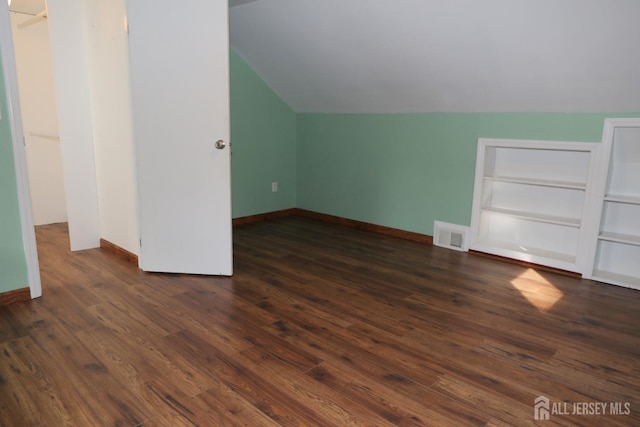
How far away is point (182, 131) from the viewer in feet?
9.64

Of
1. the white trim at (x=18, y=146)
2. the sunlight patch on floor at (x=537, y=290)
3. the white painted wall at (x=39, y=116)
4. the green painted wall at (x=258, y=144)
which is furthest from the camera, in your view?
the green painted wall at (x=258, y=144)

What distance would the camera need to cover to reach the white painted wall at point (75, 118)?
3.35 meters

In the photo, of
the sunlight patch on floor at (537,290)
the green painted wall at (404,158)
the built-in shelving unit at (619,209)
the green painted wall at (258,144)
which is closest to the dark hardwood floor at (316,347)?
the sunlight patch on floor at (537,290)

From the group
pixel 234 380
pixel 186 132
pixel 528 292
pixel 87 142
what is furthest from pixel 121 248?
pixel 528 292

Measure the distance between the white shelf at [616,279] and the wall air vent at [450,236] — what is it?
989 mm

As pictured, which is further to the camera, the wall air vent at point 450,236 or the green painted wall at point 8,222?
the wall air vent at point 450,236

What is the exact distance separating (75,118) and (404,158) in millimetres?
2874

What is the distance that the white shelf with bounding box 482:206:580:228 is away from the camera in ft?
10.9

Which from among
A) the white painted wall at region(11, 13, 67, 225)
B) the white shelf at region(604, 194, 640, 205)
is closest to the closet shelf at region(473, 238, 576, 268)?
the white shelf at region(604, 194, 640, 205)

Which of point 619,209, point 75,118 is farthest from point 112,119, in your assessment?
point 619,209

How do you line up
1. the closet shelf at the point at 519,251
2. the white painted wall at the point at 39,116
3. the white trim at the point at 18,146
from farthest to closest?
the white painted wall at the point at 39,116, the closet shelf at the point at 519,251, the white trim at the point at 18,146

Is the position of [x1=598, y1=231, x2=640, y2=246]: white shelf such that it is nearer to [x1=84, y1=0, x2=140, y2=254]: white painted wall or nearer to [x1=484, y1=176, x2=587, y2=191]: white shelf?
[x1=484, y1=176, x2=587, y2=191]: white shelf

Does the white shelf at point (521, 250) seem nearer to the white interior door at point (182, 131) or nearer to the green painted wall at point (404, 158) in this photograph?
the green painted wall at point (404, 158)

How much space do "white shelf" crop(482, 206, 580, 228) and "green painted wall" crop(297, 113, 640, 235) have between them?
Result: 0.76 ft
